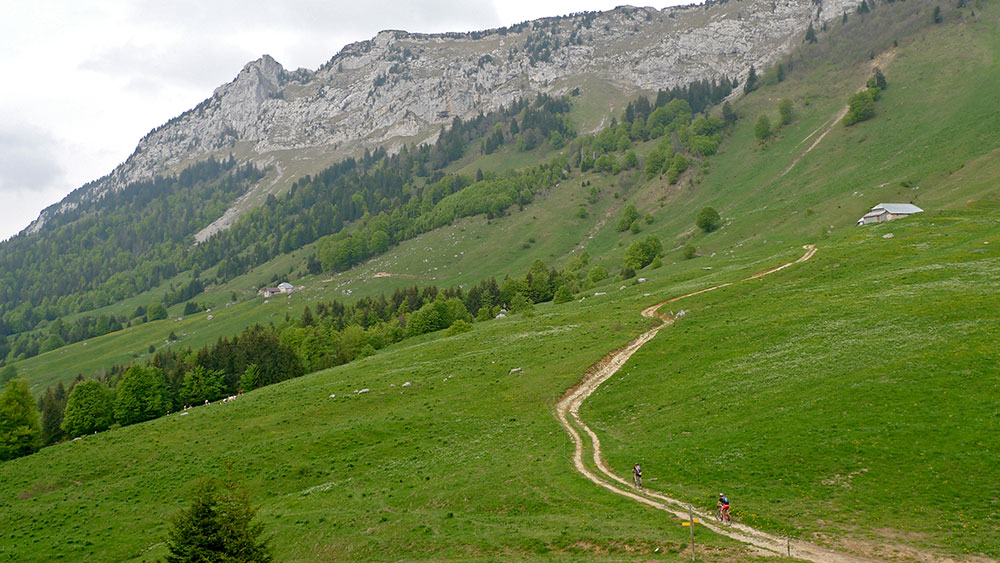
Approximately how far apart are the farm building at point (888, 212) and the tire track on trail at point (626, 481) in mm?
56127

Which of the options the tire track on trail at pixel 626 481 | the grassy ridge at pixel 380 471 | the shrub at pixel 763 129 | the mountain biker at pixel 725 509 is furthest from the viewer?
the shrub at pixel 763 129

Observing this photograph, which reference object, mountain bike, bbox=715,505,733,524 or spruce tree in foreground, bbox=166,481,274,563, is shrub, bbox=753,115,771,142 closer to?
mountain bike, bbox=715,505,733,524

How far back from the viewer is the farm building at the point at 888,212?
97.5 meters

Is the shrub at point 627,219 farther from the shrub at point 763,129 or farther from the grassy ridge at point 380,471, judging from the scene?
the grassy ridge at point 380,471

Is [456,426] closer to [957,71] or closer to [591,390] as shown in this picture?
[591,390]

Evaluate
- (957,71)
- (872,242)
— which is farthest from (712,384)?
(957,71)

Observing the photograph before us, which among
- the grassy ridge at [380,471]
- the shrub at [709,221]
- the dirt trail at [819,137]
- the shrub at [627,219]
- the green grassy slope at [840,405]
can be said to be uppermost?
the dirt trail at [819,137]

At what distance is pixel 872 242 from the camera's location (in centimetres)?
8362

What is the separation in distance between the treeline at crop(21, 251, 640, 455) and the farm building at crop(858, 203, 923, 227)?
177 ft

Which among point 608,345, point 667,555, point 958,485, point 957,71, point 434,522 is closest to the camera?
point 667,555

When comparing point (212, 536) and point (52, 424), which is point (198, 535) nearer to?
point (212, 536)

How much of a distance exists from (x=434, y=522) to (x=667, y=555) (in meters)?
14.2

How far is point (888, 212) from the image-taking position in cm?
9806

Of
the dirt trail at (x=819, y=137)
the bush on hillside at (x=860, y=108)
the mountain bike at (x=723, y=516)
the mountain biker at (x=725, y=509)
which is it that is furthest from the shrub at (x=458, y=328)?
the bush on hillside at (x=860, y=108)
